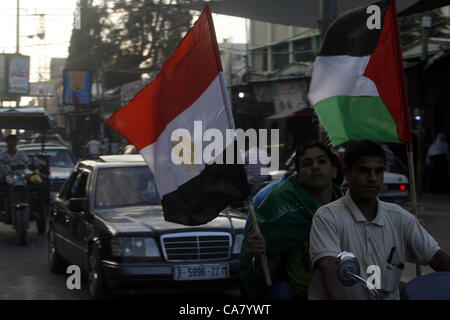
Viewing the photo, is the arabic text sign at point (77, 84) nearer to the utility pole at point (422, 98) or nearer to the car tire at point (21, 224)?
the utility pole at point (422, 98)

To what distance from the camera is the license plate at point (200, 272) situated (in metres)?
7.42

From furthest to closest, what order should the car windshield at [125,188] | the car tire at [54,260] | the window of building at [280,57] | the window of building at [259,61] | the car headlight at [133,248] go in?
the window of building at [259,61], the window of building at [280,57], the car tire at [54,260], the car windshield at [125,188], the car headlight at [133,248]

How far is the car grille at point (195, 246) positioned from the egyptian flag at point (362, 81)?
2.88 m

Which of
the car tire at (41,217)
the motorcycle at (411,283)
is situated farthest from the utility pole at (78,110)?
the motorcycle at (411,283)

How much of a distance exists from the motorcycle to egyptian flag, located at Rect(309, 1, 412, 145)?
5.07 feet

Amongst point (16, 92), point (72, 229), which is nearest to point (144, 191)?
point (72, 229)

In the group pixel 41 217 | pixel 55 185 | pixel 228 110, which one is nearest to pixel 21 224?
pixel 41 217

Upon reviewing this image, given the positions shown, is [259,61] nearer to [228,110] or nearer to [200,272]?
[200,272]

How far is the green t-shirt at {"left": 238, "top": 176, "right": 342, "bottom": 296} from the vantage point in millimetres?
4234

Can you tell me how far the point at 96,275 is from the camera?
306 inches

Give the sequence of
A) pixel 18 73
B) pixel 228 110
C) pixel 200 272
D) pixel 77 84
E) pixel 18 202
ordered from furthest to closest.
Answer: pixel 18 73 < pixel 77 84 < pixel 18 202 < pixel 200 272 < pixel 228 110

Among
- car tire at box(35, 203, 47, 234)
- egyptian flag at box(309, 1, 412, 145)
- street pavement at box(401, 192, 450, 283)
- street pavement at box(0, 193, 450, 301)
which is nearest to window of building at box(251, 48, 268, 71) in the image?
street pavement at box(401, 192, 450, 283)

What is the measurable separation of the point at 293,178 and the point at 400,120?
2.57ft

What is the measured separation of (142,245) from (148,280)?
0.37 meters
